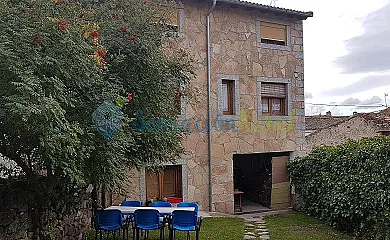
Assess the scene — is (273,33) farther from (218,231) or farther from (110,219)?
(110,219)

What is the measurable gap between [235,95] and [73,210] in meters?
6.81

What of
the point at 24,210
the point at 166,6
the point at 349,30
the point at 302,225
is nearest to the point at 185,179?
the point at 302,225

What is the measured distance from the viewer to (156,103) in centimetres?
699

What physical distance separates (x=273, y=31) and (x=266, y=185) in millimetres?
5509

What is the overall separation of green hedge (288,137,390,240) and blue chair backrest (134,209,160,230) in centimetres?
489

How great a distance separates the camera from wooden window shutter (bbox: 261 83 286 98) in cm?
1420

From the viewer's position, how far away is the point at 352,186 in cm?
1027

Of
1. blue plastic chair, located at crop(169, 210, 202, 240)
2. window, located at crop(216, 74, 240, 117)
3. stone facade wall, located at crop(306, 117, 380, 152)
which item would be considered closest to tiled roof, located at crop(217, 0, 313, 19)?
window, located at crop(216, 74, 240, 117)

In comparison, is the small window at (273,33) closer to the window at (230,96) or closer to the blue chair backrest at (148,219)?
the window at (230,96)

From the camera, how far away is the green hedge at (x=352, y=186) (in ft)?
30.1

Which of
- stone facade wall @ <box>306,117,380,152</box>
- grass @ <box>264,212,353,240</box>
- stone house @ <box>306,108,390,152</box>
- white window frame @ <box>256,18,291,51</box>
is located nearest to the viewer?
grass @ <box>264,212,353,240</box>

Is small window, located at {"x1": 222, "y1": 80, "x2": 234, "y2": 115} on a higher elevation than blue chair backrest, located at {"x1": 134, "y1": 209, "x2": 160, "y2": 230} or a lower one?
higher

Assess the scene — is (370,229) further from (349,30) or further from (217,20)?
(349,30)

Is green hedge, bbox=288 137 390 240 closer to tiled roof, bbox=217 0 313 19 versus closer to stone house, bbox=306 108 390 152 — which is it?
tiled roof, bbox=217 0 313 19
